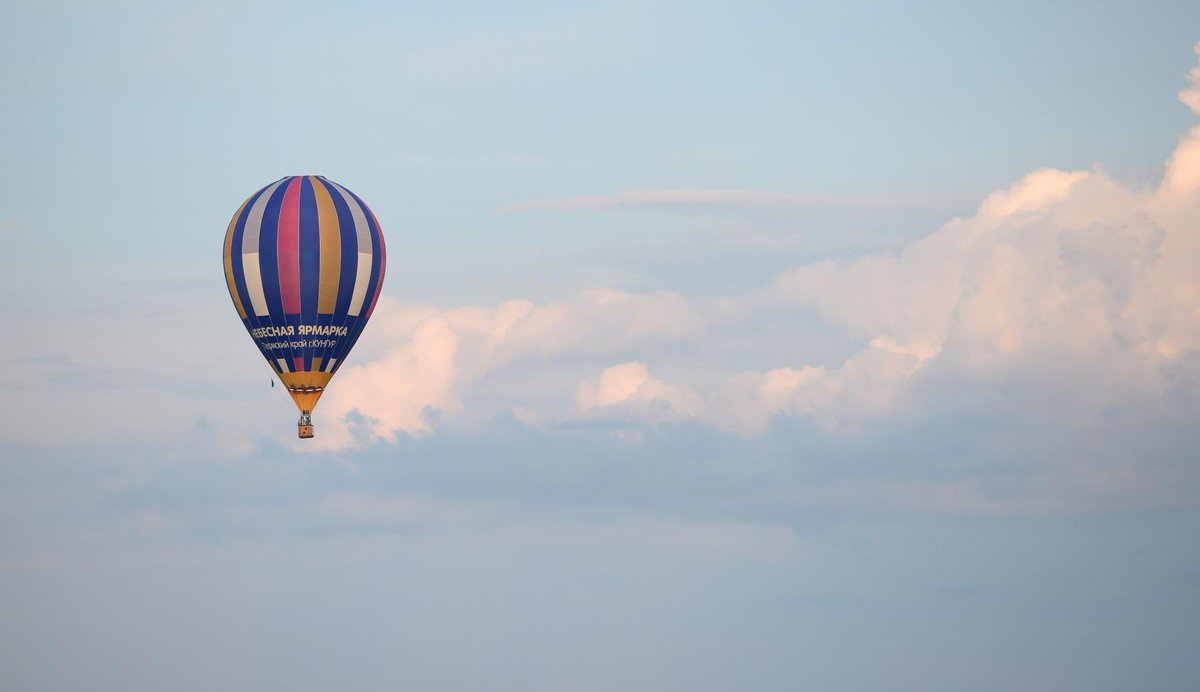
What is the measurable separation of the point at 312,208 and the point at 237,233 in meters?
4.33

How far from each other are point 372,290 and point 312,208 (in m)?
5.88

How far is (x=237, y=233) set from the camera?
496 feet

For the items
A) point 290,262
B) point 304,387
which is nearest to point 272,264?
point 290,262

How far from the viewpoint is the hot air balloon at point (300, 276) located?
15000 centimetres

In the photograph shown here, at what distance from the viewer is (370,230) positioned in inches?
6029

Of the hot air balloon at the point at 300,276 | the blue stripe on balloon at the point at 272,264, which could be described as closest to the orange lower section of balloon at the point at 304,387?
the hot air balloon at the point at 300,276

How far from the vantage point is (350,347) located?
15350cm

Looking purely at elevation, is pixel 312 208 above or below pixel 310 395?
above

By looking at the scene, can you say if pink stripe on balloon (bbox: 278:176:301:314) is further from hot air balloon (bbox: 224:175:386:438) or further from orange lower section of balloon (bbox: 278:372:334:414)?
orange lower section of balloon (bbox: 278:372:334:414)

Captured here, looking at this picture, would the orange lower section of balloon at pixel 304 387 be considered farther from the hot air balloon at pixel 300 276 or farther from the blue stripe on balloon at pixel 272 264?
the blue stripe on balloon at pixel 272 264

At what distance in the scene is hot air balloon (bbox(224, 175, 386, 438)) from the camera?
150000mm

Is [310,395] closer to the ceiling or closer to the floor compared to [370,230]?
closer to the floor

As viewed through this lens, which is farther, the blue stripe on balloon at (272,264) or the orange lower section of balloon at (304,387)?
the orange lower section of balloon at (304,387)

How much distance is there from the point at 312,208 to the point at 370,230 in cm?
387
